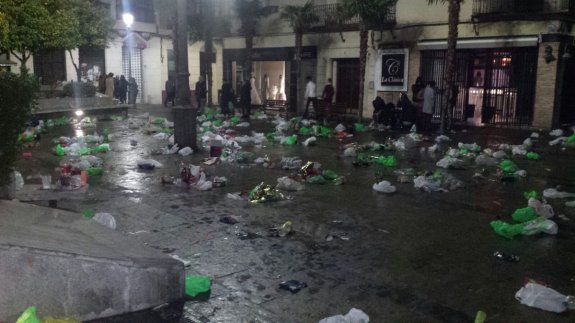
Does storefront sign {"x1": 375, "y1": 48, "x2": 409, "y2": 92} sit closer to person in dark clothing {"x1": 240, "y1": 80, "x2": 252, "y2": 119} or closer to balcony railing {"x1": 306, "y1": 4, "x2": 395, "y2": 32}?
balcony railing {"x1": 306, "y1": 4, "x2": 395, "y2": 32}

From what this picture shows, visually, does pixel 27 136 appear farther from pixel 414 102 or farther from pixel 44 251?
pixel 414 102

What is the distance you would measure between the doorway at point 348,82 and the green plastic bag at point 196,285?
65.9 ft

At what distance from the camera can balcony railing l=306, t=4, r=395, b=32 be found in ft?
71.7

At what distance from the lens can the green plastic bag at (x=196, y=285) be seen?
4055 mm

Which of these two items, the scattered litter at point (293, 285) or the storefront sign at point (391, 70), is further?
the storefront sign at point (391, 70)

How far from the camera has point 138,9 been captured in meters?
33.4

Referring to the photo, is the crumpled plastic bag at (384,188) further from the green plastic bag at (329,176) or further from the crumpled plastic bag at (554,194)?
the crumpled plastic bag at (554,194)

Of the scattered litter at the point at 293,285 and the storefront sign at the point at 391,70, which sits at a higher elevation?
the storefront sign at the point at 391,70

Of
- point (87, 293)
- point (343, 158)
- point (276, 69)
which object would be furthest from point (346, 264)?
point (276, 69)

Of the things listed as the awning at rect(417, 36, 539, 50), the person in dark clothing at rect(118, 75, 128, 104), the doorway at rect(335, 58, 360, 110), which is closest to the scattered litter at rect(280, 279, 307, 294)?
the awning at rect(417, 36, 539, 50)

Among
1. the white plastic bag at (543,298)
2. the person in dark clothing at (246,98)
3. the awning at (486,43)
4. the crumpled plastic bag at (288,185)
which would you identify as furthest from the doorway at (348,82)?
the white plastic bag at (543,298)

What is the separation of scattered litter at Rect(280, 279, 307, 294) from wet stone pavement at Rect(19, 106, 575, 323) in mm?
58

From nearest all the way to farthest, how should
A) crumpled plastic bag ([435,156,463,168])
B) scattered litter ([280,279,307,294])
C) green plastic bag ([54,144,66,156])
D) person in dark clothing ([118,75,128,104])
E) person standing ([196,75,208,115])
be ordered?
scattered litter ([280,279,307,294]), crumpled plastic bag ([435,156,463,168]), green plastic bag ([54,144,66,156]), person standing ([196,75,208,115]), person in dark clothing ([118,75,128,104])

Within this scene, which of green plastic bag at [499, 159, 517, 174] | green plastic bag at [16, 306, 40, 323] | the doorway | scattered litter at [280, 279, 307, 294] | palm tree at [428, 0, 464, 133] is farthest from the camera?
the doorway
